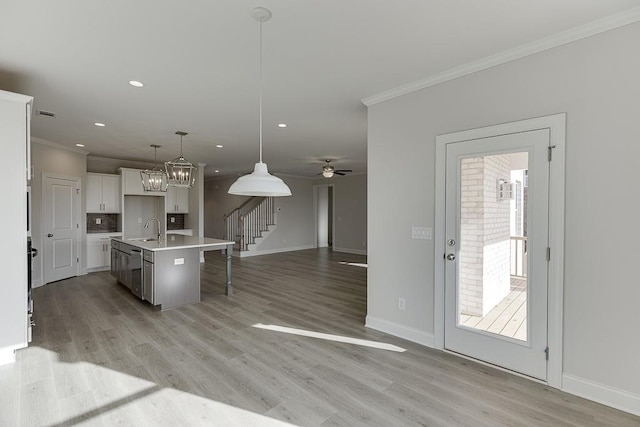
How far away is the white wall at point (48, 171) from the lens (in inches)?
213

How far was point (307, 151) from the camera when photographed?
6824 millimetres

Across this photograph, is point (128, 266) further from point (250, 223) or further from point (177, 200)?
point (250, 223)

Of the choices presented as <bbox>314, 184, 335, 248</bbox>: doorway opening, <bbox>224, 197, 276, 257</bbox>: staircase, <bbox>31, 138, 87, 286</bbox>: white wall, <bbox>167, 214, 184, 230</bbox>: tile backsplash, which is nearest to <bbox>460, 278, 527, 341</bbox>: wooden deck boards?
<bbox>31, 138, 87, 286</bbox>: white wall

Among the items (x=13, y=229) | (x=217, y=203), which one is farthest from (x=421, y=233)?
(x=217, y=203)

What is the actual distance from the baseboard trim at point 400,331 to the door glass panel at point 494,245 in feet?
1.37

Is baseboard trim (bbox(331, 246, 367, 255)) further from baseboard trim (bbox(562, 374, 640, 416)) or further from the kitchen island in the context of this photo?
baseboard trim (bbox(562, 374, 640, 416))

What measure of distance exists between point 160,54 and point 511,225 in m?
3.48

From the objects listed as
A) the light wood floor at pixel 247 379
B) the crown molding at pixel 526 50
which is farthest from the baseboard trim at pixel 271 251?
the crown molding at pixel 526 50

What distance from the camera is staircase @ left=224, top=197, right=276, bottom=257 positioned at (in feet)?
31.6

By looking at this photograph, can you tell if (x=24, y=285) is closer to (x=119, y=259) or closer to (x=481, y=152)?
(x=119, y=259)

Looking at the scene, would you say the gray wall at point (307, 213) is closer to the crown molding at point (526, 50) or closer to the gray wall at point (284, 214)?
the gray wall at point (284, 214)

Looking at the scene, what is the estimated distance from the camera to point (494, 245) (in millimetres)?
2859

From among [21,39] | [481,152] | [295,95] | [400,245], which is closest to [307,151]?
[295,95]

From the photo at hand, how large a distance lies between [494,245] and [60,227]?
7.43 metres
